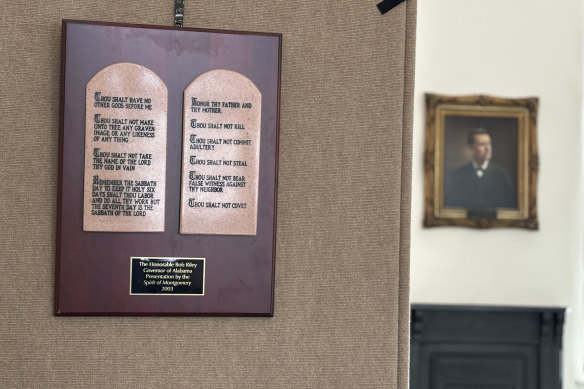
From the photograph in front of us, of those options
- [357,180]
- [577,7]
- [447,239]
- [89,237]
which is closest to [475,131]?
[447,239]

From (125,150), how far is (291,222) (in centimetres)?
40

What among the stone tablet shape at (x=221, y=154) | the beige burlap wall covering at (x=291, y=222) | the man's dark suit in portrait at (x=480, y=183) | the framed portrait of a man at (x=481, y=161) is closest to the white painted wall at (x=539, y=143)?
the framed portrait of a man at (x=481, y=161)

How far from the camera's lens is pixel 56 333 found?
4.97 ft

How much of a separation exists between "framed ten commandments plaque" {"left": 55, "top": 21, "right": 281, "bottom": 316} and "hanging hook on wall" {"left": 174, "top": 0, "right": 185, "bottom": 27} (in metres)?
0.04

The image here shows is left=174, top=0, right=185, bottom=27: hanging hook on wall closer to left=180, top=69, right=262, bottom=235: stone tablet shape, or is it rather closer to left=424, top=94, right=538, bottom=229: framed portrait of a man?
left=180, top=69, right=262, bottom=235: stone tablet shape

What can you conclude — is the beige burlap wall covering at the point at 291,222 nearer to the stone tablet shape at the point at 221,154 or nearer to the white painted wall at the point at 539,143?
the stone tablet shape at the point at 221,154

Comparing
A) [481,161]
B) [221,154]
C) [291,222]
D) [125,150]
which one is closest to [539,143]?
[481,161]

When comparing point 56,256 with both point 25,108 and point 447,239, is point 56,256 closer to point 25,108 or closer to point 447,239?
point 25,108

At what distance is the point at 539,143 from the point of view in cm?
562

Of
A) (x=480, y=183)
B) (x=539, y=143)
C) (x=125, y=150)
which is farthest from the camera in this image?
(x=539, y=143)

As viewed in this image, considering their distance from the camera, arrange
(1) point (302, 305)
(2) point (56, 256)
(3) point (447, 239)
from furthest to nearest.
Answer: (3) point (447, 239), (1) point (302, 305), (2) point (56, 256)

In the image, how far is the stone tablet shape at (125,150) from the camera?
58.2 inches

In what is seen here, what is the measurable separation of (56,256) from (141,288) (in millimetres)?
193

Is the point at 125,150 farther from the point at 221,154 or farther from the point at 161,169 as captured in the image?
the point at 221,154
